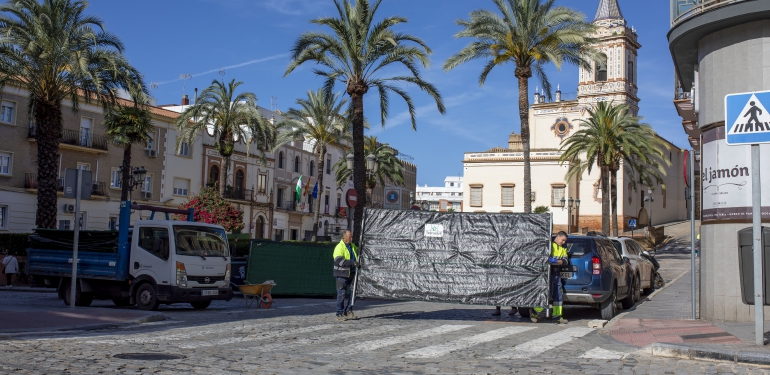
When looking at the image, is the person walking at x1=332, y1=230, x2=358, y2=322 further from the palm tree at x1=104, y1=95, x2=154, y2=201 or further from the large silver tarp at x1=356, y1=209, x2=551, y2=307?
the palm tree at x1=104, y1=95, x2=154, y2=201

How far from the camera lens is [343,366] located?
336 inches

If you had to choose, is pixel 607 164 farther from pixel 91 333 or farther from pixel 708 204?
pixel 91 333

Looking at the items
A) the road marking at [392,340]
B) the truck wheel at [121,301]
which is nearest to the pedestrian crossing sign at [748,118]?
the road marking at [392,340]

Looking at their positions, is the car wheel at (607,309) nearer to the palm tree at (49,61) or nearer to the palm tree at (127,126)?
the palm tree at (49,61)

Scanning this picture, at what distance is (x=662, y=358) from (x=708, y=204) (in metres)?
5.26

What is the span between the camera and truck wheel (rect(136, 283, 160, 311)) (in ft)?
53.6

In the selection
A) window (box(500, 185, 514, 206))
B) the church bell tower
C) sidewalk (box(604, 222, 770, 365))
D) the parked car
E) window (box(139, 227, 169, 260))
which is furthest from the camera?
window (box(500, 185, 514, 206))

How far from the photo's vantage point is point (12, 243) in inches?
1148

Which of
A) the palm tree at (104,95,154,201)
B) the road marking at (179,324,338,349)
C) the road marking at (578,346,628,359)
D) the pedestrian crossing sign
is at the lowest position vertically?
the road marking at (179,324,338,349)

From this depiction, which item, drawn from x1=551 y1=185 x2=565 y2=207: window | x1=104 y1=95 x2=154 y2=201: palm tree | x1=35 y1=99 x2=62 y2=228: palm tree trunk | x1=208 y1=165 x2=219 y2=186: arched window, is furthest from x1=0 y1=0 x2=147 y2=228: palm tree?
x1=551 y1=185 x2=565 y2=207: window

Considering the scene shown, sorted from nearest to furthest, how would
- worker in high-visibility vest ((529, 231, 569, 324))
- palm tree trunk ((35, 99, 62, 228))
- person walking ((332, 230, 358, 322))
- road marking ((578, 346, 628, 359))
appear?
road marking ((578, 346, 628, 359)) < worker in high-visibility vest ((529, 231, 569, 324)) < person walking ((332, 230, 358, 322)) < palm tree trunk ((35, 99, 62, 228))

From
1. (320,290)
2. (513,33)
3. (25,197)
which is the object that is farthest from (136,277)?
(25,197)

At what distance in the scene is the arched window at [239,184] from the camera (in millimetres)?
57697

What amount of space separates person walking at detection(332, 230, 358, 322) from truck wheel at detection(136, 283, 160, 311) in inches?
182
